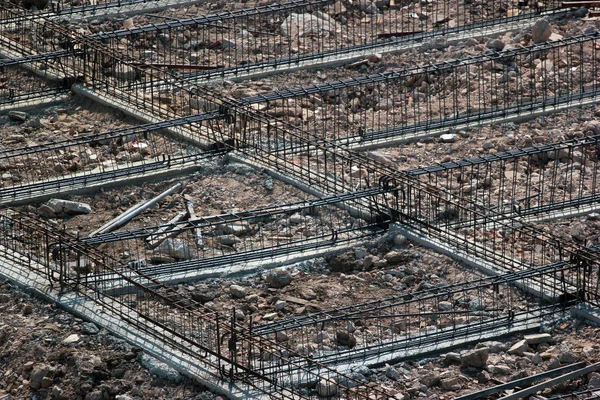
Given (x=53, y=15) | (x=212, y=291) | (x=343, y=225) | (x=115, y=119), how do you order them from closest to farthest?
(x=212, y=291)
(x=343, y=225)
(x=115, y=119)
(x=53, y=15)

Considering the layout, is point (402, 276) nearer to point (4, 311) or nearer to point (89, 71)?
point (4, 311)

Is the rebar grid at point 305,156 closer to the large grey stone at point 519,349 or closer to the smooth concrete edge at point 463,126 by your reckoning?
the smooth concrete edge at point 463,126

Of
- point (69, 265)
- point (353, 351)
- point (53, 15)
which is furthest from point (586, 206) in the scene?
point (53, 15)

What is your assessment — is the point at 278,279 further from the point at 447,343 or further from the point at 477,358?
the point at 477,358

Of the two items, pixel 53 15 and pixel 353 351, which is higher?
pixel 53 15

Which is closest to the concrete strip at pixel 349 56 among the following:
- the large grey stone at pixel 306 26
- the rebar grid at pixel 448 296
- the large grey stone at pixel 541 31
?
the large grey stone at pixel 541 31

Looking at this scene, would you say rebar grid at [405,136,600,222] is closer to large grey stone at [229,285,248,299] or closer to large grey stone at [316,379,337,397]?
large grey stone at [229,285,248,299]

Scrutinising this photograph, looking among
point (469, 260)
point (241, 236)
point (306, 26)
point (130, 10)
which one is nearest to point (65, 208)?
point (241, 236)

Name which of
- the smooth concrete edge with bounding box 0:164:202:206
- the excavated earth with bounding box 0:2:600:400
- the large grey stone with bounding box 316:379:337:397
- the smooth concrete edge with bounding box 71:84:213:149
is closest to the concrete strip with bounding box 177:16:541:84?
the smooth concrete edge with bounding box 71:84:213:149
